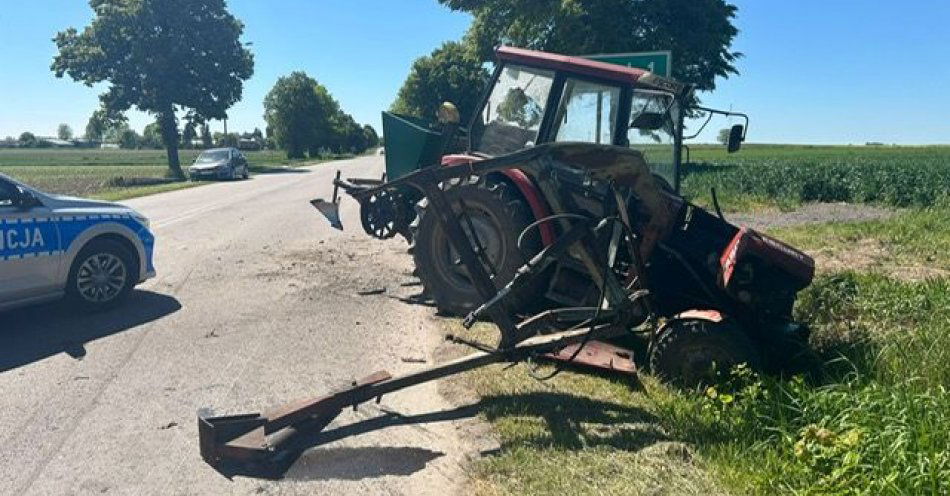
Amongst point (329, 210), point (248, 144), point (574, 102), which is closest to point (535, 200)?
point (574, 102)

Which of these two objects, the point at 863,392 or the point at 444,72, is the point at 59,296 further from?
the point at 444,72

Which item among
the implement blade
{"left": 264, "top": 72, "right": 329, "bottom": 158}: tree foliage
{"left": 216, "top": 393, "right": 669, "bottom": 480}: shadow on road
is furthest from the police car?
{"left": 264, "top": 72, "right": 329, "bottom": 158}: tree foliage

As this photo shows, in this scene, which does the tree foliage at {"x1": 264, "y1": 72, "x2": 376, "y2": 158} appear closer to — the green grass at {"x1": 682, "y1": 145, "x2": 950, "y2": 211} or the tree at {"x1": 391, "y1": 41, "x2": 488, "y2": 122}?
the tree at {"x1": 391, "y1": 41, "x2": 488, "y2": 122}

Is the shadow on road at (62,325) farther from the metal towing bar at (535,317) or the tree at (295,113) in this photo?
the tree at (295,113)

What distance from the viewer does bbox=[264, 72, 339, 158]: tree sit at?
73875 mm

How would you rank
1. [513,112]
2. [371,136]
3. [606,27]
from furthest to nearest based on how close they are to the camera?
[371,136] < [606,27] < [513,112]

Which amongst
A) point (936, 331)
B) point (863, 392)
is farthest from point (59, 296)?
point (936, 331)

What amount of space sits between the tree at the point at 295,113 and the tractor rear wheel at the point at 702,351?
7430 cm

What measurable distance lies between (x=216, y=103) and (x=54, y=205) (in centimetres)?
3941

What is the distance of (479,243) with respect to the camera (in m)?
5.25

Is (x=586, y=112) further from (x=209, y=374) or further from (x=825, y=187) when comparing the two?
(x=825, y=187)

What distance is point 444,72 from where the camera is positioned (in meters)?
63.5

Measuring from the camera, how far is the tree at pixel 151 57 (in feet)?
125

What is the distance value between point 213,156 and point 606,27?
70.7 ft
